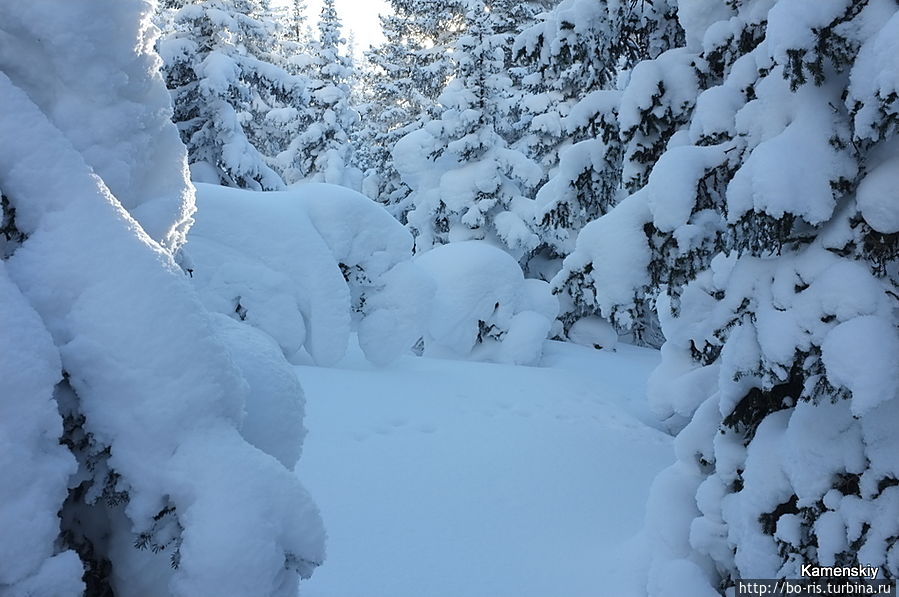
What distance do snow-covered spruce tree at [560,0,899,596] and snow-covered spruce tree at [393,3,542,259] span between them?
39.1 feet

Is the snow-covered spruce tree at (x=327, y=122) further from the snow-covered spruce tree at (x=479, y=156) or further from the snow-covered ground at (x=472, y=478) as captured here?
the snow-covered ground at (x=472, y=478)

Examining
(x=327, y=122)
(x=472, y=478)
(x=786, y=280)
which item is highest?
(x=327, y=122)

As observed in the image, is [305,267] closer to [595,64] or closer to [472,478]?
[472,478]

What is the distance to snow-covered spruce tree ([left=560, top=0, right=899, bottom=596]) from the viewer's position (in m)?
3.23

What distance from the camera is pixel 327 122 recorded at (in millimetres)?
23844

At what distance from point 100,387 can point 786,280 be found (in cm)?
348

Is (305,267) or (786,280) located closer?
(786,280)

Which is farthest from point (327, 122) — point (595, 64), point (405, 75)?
point (595, 64)

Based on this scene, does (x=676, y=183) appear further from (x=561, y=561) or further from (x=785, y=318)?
(x=561, y=561)

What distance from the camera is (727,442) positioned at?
4332mm

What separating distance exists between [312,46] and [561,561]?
80.9 feet

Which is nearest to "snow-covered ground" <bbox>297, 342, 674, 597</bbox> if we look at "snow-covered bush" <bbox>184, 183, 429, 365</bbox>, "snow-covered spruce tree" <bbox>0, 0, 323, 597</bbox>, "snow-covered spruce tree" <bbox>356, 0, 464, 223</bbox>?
"snow-covered bush" <bbox>184, 183, 429, 365</bbox>

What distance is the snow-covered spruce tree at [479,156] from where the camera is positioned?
54.5 ft

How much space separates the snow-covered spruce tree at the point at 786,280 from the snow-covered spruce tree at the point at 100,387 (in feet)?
8.93
